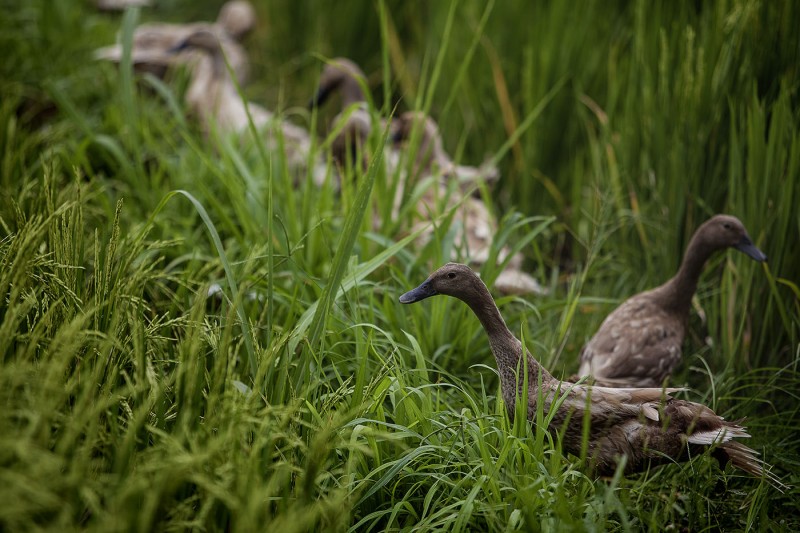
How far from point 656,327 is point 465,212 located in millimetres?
886

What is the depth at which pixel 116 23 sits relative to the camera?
7.75 metres

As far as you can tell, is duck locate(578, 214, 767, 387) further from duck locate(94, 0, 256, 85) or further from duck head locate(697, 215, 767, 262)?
duck locate(94, 0, 256, 85)

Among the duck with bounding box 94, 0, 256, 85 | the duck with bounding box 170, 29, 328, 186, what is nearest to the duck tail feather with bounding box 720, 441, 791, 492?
the duck with bounding box 170, 29, 328, 186

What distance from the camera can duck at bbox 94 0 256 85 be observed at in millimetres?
6457

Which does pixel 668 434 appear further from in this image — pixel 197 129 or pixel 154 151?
pixel 197 129

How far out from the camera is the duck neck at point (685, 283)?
3570mm

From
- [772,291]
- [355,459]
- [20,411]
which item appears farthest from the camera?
[772,291]

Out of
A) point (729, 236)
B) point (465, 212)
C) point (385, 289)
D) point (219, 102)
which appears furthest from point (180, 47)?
point (729, 236)

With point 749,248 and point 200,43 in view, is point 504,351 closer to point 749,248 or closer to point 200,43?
point 749,248

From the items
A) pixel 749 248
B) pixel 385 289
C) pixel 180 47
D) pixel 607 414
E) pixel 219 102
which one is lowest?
pixel 607 414

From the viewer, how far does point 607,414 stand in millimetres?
2717

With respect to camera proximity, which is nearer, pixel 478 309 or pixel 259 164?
pixel 478 309

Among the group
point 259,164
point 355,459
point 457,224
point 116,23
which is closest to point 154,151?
point 259,164

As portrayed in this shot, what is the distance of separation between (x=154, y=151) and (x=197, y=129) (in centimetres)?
86
